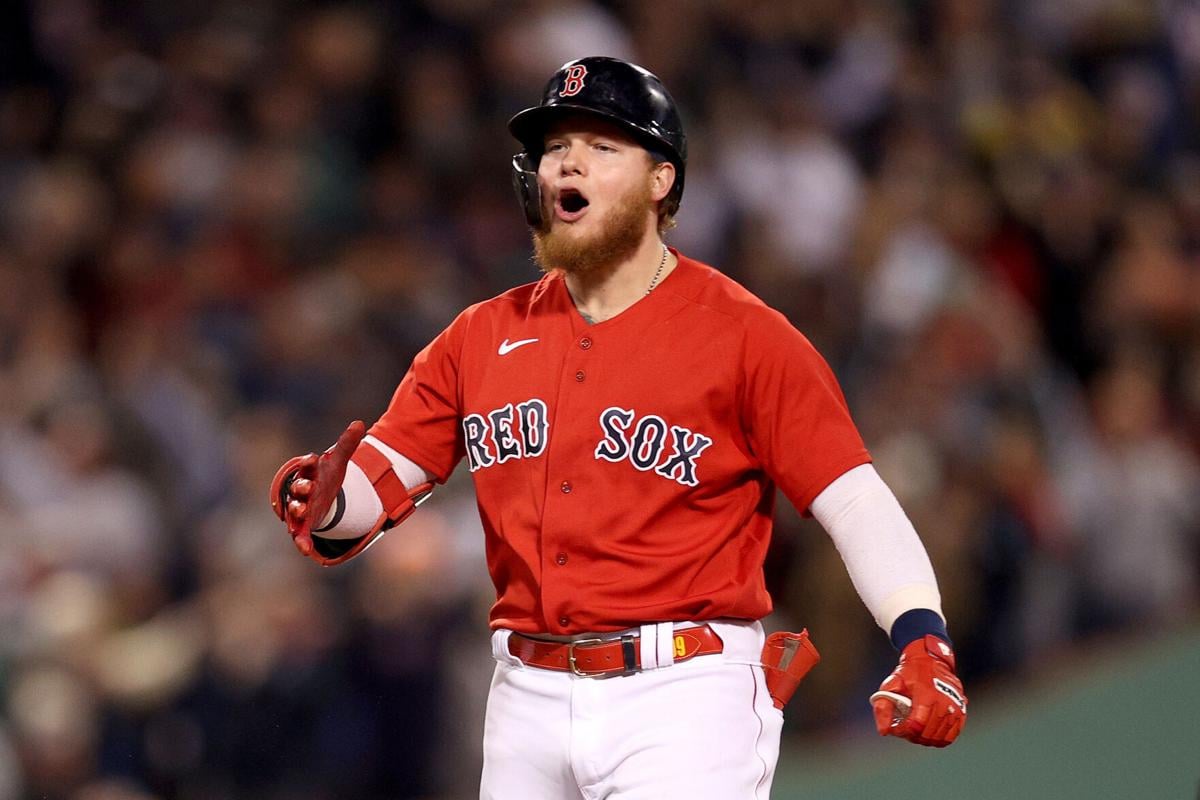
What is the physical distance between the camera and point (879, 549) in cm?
270

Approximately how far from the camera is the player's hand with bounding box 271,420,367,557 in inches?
109

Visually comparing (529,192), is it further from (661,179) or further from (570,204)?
(661,179)

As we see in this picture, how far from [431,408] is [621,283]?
0.41 m

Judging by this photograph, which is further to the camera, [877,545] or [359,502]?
[359,502]

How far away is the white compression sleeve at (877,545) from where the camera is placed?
2.68 metres

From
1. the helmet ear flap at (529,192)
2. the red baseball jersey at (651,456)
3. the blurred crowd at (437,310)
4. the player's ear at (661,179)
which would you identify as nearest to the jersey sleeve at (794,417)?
the red baseball jersey at (651,456)

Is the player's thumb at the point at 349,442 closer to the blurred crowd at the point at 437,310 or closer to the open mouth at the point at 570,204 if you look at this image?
the open mouth at the point at 570,204

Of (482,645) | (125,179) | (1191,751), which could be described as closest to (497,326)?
(482,645)

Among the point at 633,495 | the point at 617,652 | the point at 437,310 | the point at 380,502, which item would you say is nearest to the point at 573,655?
the point at 617,652

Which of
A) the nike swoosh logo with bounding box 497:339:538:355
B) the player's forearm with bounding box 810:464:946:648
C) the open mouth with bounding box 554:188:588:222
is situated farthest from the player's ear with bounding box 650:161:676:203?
the player's forearm with bounding box 810:464:946:648

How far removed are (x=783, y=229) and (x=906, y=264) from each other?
0.54 metres

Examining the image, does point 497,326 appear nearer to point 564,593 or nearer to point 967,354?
point 564,593

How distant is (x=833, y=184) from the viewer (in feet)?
22.5

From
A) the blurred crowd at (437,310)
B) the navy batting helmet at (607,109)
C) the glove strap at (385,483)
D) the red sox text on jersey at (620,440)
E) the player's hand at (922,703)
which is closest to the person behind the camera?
the player's hand at (922,703)
